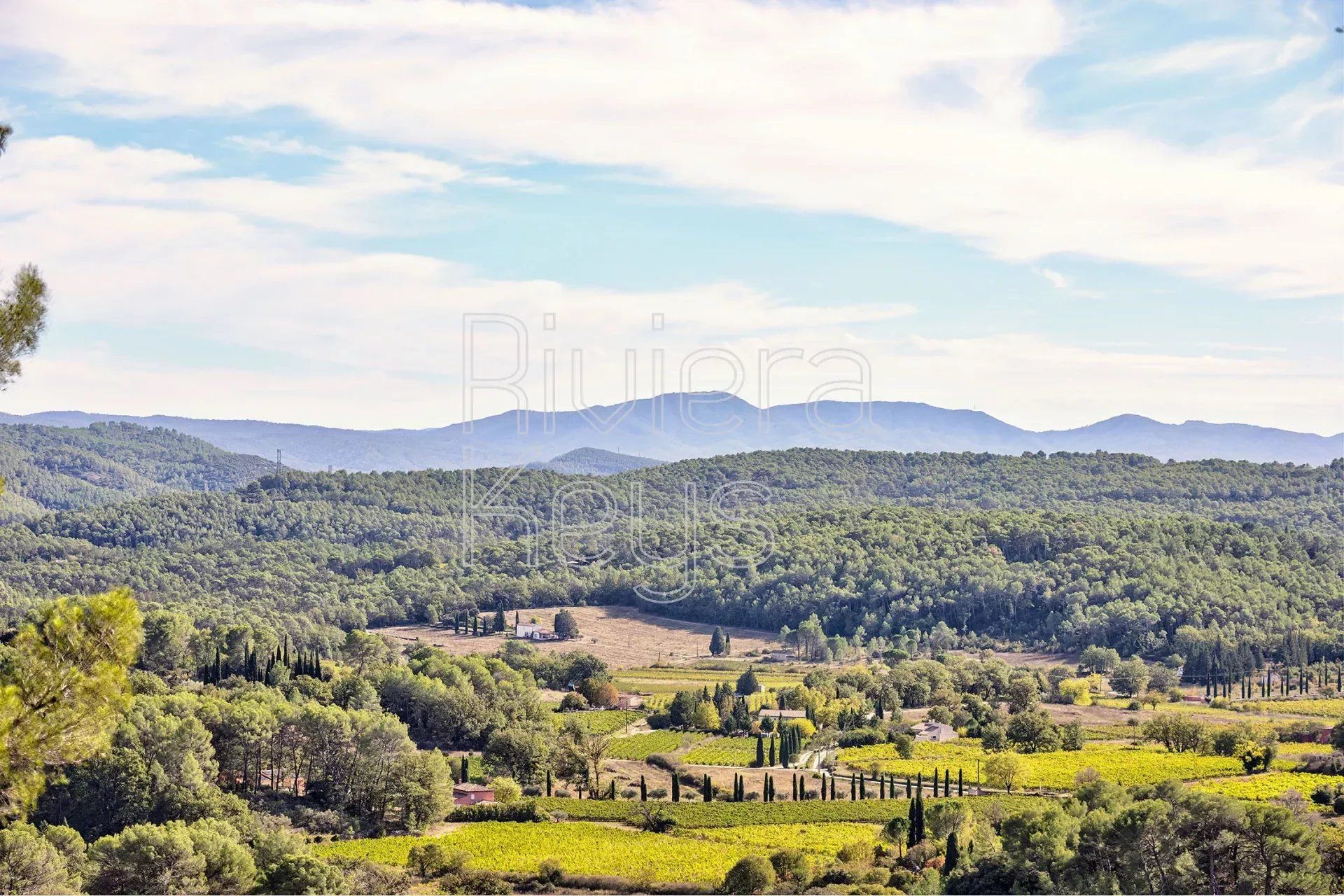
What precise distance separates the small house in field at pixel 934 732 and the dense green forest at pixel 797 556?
28.0 metres

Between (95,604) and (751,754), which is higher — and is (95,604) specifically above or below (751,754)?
above

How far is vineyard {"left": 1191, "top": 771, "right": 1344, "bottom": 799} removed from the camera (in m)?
36.6

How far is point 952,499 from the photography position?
481 feet

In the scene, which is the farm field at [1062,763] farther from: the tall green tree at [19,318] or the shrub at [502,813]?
the tall green tree at [19,318]

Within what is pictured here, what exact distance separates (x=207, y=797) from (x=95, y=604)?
76.1ft

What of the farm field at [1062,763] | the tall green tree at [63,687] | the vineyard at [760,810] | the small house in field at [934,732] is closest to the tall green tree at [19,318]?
the tall green tree at [63,687]

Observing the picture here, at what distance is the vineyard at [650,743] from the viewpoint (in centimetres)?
4984

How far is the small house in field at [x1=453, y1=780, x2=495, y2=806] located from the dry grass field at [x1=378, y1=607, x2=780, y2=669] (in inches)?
1442

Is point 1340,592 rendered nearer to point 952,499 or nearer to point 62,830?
point 952,499

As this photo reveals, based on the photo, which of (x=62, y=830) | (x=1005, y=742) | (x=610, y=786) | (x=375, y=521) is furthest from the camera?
(x=375, y=521)


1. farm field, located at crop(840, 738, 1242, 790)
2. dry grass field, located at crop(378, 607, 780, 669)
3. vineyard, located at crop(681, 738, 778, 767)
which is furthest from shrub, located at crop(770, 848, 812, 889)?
dry grass field, located at crop(378, 607, 780, 669)

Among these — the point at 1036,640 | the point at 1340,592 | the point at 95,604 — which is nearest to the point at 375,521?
the point at 1036,640

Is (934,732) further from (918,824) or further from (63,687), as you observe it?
(63,687)

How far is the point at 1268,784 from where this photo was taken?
38562 mm
